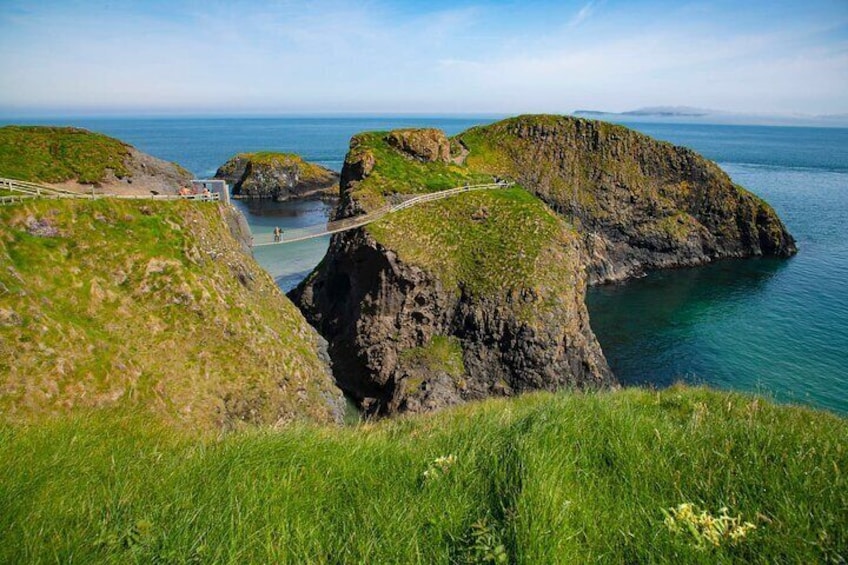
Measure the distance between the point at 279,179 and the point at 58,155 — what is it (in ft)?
260

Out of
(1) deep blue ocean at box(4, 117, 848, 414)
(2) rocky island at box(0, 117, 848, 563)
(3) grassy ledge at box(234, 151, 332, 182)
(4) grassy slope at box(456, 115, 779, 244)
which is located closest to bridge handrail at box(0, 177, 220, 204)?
(2) rocky island at box(0, 117, 848, 563)

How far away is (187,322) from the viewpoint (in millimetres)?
20766

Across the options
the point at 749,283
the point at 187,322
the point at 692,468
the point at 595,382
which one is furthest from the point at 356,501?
the point at 749,283

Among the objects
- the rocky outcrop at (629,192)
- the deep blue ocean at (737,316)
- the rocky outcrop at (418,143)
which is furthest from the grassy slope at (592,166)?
the rocky outcrop at (418,143)

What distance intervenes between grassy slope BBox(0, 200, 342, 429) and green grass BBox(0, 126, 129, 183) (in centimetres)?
803

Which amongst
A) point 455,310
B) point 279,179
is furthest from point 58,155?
point 279,179

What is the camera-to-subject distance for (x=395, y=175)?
44688 millimetres

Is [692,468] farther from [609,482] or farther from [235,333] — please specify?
[235,333]

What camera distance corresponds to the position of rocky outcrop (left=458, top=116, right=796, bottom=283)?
218 ft

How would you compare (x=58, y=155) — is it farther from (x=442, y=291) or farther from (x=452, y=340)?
(x=452, y=340)

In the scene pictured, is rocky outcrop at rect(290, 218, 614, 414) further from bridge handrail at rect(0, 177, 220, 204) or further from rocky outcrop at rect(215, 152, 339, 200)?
rocky outcrop at rect(215, 152, 339, 200)

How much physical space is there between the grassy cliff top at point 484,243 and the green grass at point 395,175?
3858 millimetres

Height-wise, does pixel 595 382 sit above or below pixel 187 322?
below

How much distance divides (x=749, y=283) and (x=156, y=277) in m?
66.7
